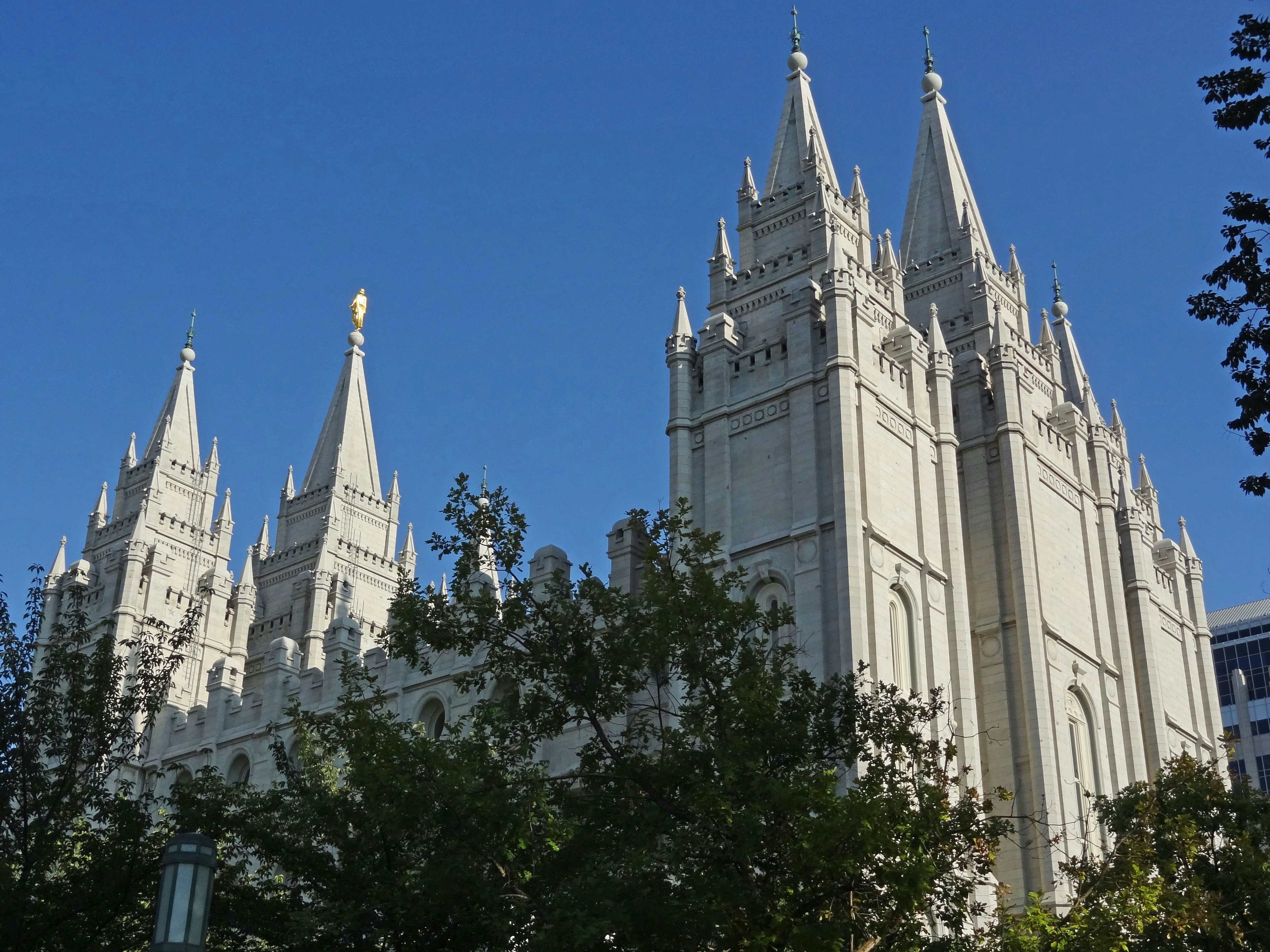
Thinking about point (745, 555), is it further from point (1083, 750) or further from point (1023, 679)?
point (1083, 750)

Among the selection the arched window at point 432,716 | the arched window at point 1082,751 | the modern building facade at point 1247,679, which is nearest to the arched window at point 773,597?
the arched window at point 1082,751

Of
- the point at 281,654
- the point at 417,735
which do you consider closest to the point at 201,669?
the point at 281,654

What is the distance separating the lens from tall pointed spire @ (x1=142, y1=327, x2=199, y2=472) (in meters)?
60.6

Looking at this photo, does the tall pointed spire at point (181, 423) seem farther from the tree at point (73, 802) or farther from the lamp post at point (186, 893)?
the lamp post at point (186, 893)

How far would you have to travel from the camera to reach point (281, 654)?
45219 mm

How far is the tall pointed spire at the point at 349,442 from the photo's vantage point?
63.0m

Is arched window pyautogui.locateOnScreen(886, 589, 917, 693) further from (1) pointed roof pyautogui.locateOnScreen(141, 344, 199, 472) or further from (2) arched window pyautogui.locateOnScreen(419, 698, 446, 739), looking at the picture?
(1) pointed roof pyautogui.locateOnScreen(141, 344, 199, 472)

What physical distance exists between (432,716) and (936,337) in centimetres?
1703

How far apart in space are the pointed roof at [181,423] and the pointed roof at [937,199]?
3092 cm

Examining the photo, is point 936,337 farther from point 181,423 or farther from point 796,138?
point 181,423

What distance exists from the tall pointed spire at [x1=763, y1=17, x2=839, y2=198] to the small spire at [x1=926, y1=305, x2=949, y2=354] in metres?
4.20

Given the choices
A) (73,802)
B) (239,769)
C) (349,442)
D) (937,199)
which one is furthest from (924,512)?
(349,442)

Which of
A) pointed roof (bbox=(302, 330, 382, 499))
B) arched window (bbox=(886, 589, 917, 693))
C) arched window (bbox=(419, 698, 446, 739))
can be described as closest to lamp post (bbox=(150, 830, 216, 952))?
arched window (bbox=(886, 589, 917, 693))

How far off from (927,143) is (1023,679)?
2127 cm
